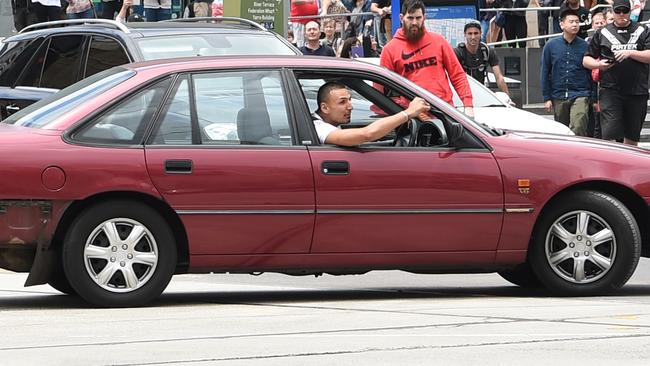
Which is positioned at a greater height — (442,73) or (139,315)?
(442,73)

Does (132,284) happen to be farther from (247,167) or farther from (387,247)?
(387,247)

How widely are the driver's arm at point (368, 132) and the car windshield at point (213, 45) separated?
3.65m

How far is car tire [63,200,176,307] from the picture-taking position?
29.2 ft

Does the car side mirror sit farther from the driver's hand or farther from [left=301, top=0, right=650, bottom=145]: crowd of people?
[left=301, top=0, right=650, bottom=145]: crowd of people

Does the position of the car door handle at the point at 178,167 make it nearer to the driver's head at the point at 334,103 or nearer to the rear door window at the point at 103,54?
Answer: the driver's head at the point at 334,103

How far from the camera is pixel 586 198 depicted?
9594 mm

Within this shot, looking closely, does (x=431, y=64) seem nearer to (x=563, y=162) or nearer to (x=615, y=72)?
(x=563, y=162)

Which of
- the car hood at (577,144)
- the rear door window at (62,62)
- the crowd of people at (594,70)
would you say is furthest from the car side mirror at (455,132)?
the rear door window at (62,62)

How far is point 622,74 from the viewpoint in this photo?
1631 cm

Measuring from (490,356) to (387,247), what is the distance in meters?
2.23

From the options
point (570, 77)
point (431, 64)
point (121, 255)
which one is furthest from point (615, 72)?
point (121, 255)

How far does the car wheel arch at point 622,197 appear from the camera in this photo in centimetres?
960

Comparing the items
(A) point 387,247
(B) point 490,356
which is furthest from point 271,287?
(B) point 490,356

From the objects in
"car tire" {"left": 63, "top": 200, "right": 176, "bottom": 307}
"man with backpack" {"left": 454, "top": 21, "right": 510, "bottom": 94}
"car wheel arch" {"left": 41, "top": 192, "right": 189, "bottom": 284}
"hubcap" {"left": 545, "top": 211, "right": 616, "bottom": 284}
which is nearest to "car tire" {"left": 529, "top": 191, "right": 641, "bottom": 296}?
"hubcap" {"left": 545, "top": 211, "right": 616, "bottom": 284}
